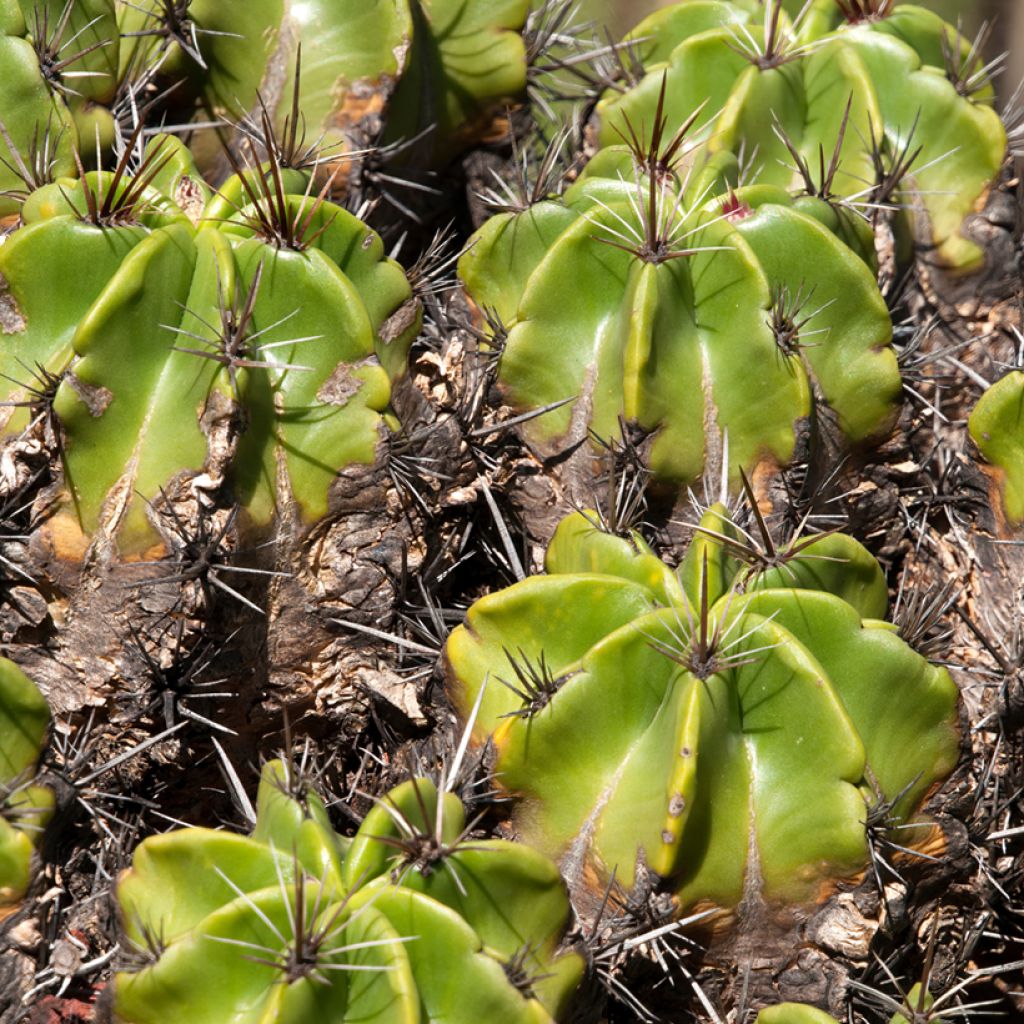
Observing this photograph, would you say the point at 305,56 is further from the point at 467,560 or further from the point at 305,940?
the point at 305,940

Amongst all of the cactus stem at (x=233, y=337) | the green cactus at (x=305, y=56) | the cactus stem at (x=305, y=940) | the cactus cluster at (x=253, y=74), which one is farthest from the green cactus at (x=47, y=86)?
the cactus stem at (x=305, y=940)

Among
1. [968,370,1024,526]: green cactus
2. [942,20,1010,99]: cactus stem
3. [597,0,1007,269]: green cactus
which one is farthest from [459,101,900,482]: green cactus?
[942,20,1010,99]: cactus stem

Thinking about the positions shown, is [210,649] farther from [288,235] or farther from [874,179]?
[874,179]

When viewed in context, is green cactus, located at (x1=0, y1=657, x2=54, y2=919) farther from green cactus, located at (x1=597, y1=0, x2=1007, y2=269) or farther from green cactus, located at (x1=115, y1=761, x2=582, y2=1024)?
green cactus, located at (x1=597, y1=0, x2=1007, y2=269)

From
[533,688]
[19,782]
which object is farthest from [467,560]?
[19,782]

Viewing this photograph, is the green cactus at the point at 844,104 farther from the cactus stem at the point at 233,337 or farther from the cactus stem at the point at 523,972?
the cactus stem at the point at 523,972

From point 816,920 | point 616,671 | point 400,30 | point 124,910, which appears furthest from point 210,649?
point 400,30
